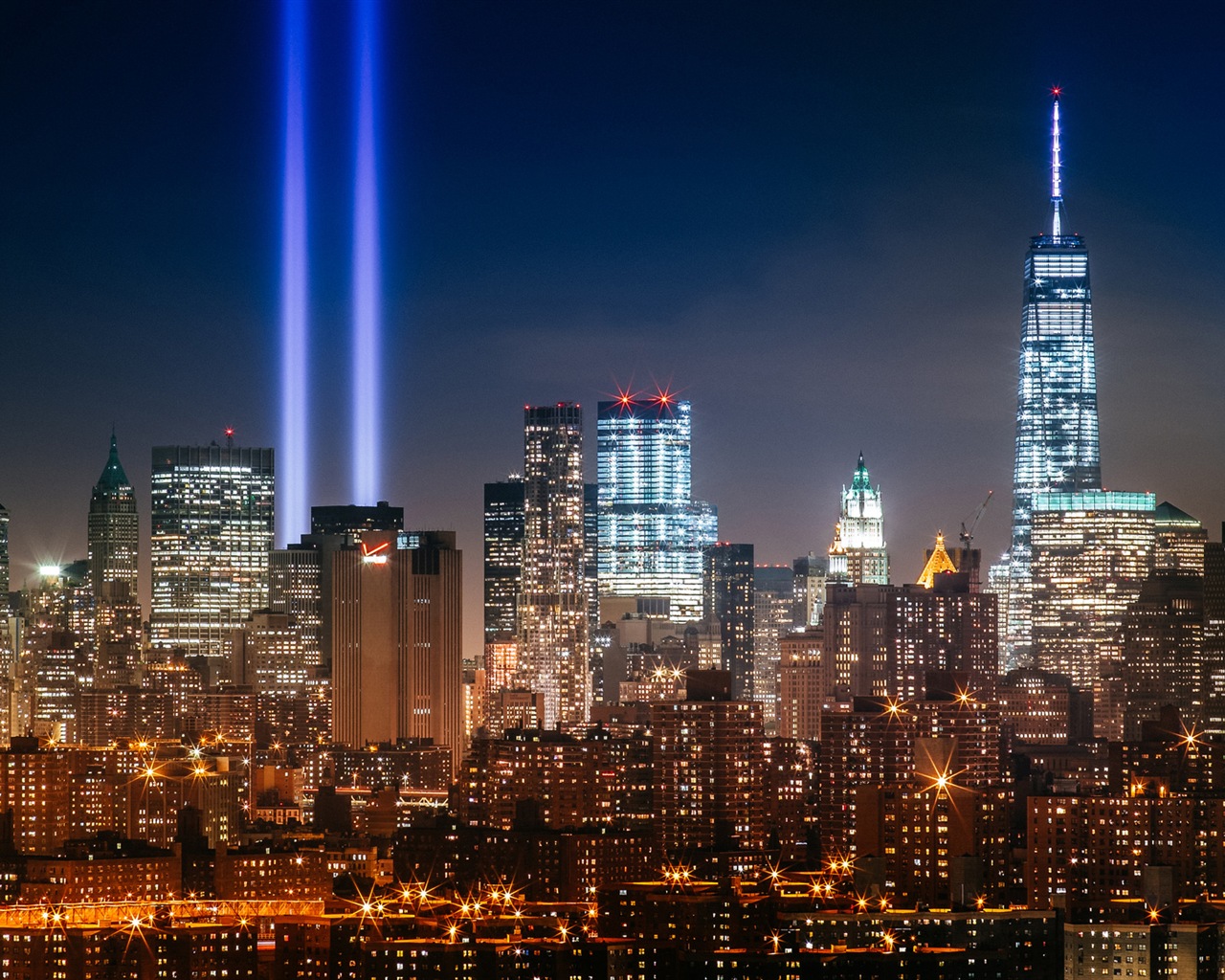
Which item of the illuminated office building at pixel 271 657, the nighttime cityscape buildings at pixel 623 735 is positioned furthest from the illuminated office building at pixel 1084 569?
the illuminated office building at pixel 271 657

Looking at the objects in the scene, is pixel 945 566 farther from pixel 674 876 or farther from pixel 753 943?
pixel 753 943

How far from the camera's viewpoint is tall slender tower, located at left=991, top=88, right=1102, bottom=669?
112438mm

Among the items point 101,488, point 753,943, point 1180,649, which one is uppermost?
point 101,488

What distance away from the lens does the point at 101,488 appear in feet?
333

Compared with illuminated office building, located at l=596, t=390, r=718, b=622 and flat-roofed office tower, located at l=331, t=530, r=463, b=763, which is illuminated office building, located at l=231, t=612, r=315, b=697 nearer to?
flat-roofed office tower, located at l=331, t=530, r=463, b=763

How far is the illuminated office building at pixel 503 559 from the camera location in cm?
10688

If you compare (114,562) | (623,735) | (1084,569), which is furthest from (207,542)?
(623,735)

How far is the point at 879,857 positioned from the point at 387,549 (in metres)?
45.8

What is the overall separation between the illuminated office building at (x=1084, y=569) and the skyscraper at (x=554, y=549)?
54.9ft

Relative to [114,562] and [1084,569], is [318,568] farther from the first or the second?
[1084,569]

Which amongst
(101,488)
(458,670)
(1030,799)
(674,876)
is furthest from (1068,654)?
(674,876)

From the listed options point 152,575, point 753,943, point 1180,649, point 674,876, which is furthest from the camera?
point 152,575

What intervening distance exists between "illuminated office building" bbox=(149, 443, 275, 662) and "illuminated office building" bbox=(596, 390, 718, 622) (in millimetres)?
14288

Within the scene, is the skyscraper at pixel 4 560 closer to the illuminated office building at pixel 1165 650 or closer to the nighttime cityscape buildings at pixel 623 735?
the nighttime cityscape buildings at pixel 623 735
